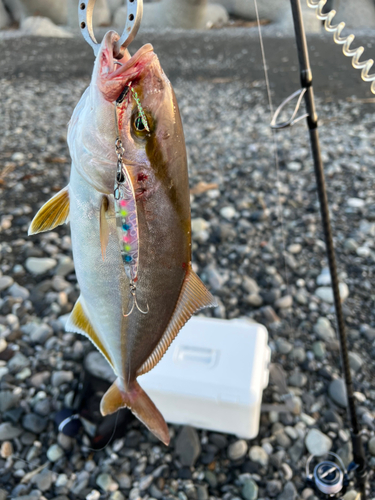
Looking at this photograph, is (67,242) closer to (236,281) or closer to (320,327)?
(236,281)

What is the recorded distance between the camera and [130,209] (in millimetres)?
1002

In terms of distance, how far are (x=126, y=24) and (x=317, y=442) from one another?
245cm

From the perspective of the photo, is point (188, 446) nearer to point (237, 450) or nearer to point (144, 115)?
point (237, 450)

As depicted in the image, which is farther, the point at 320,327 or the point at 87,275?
the point at 320,327

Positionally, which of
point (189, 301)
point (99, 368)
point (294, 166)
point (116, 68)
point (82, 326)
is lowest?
point (294, 166)

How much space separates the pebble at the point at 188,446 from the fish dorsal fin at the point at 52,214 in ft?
5.69

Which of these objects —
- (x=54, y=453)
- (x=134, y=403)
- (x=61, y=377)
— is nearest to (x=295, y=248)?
(x=61, y=377)

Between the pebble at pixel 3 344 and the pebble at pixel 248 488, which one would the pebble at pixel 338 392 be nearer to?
the pebble at pixel 248 488

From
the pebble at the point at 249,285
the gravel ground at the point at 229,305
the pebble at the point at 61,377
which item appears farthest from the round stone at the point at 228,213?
the pebble at the point at 61,377

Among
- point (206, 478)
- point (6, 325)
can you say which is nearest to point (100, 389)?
point (206, 478)

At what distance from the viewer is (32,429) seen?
2.60 meters

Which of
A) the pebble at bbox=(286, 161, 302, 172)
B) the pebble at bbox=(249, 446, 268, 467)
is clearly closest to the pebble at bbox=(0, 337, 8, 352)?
the pebble at bbox=(249, 446, 268, 467)

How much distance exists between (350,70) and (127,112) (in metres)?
8.54

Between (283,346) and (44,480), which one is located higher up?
(44,480)
